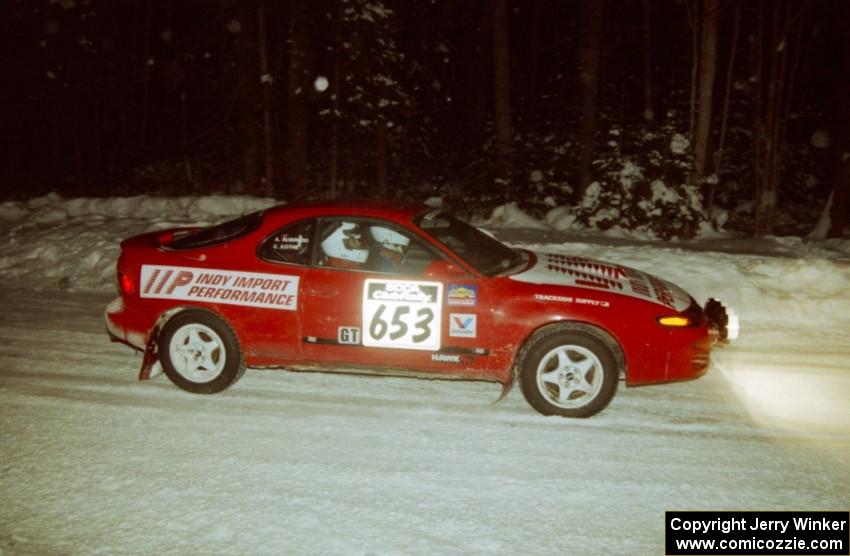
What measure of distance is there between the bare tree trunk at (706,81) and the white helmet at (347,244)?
34.8 feet

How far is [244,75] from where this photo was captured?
2005cm

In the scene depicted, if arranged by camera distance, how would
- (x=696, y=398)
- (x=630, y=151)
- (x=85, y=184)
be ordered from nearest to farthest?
(x=696, y=398) → (x=630, y=151) → (x=85, y=184)

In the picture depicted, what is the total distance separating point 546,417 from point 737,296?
4.50m

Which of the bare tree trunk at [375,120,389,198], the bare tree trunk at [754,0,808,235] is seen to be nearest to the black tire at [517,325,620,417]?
the bare tree trunk at [754,0,808,235]

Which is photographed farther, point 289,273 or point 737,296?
point 737,296

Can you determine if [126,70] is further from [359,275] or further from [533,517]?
[533,517]

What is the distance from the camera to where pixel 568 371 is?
5.37 metres

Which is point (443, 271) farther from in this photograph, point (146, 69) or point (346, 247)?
point (146, 69)

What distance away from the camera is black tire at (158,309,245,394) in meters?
5.83

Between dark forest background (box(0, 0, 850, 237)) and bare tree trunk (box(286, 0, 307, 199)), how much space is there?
0.19 feet

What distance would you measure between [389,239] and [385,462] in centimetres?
209

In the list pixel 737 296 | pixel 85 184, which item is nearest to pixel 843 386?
pixel 737 296

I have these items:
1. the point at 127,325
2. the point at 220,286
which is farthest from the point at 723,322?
the point at 127,325

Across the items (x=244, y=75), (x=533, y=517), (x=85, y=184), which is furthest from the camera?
(x=85, y=184)
